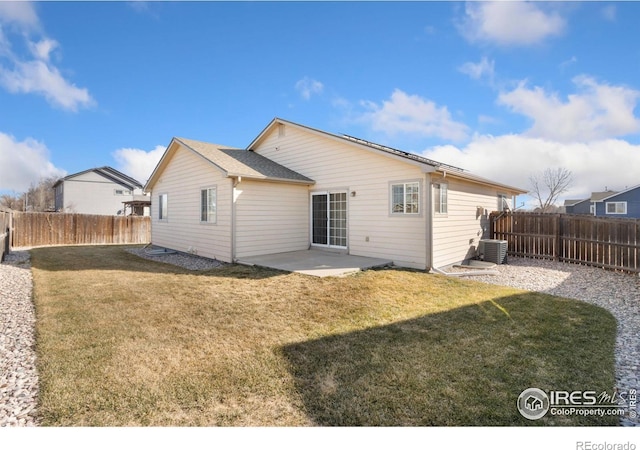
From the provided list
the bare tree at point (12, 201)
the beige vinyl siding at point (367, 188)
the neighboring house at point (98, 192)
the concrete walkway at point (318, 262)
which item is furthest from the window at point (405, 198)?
the bare tree at point (12, 201)

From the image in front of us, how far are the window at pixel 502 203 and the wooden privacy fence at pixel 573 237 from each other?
5.77 ft

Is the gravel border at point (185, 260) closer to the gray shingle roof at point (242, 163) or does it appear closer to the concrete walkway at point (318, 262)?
the concrete walkway at point (318, 262)

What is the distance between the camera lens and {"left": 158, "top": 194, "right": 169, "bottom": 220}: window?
14.0m

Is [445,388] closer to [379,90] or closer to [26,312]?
[26,312]

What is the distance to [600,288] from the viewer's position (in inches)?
295

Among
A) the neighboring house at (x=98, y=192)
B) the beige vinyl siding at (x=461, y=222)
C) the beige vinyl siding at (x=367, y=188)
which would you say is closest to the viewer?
the beige vinyl siding at (x=367, y=188)

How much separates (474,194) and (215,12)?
10596 millimetres

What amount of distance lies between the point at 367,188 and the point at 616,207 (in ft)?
123

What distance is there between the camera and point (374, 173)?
9.87 m

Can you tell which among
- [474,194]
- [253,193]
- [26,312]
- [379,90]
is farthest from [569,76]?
[26,312]

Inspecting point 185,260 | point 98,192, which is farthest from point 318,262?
point 98,192

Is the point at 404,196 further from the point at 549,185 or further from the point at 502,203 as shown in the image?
the point at 549,185

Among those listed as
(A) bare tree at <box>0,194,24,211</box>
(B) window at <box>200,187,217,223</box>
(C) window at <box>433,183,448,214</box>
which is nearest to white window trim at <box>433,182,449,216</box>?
(C) window at <box>433,183,448,214</box>

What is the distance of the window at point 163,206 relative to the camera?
46.1ft
